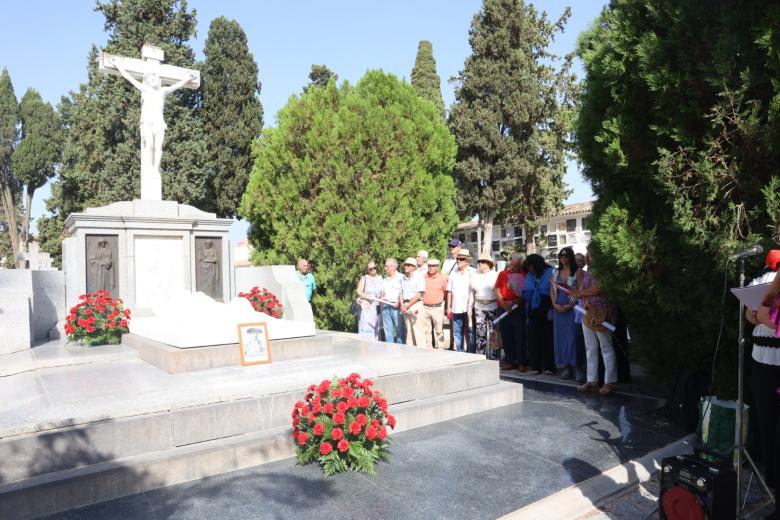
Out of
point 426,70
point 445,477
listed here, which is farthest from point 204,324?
point 426,70

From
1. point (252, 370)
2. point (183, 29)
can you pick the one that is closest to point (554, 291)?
point (252, 370)

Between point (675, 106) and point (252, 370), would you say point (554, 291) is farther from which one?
point (252, 370)

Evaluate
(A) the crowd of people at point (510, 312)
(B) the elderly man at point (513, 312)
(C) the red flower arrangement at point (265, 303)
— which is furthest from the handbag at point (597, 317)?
(C) the red flower arrangement at point (265, 303)

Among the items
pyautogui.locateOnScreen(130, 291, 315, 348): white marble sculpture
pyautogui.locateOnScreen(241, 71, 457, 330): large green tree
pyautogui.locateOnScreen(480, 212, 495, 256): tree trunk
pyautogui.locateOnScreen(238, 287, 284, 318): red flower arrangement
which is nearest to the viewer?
pyautogui.locateOnScreen(130, 291, 315, 348): white marble sculpture

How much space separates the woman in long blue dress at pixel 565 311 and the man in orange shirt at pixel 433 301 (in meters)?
1.79

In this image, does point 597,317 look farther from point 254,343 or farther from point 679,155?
point 254,343

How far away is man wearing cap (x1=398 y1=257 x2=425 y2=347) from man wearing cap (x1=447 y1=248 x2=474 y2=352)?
18.7 inches

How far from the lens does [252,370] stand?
17.4ft

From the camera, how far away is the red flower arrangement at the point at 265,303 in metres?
8.52

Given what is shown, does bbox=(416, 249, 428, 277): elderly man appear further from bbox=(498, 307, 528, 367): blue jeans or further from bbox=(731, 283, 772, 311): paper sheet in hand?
bbox=(731, 283, 772, 311): paper sheet in hand

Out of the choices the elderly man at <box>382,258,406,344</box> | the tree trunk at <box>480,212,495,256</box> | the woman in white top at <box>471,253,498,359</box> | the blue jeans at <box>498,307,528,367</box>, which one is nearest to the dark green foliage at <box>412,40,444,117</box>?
the tree trunk at <box>480,212,495,256</box>

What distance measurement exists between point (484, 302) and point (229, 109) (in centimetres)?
1982

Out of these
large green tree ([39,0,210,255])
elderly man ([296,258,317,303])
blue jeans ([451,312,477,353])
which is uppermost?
large green tree ([39,0,210,255])

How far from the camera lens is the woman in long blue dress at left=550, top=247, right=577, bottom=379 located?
673cm
